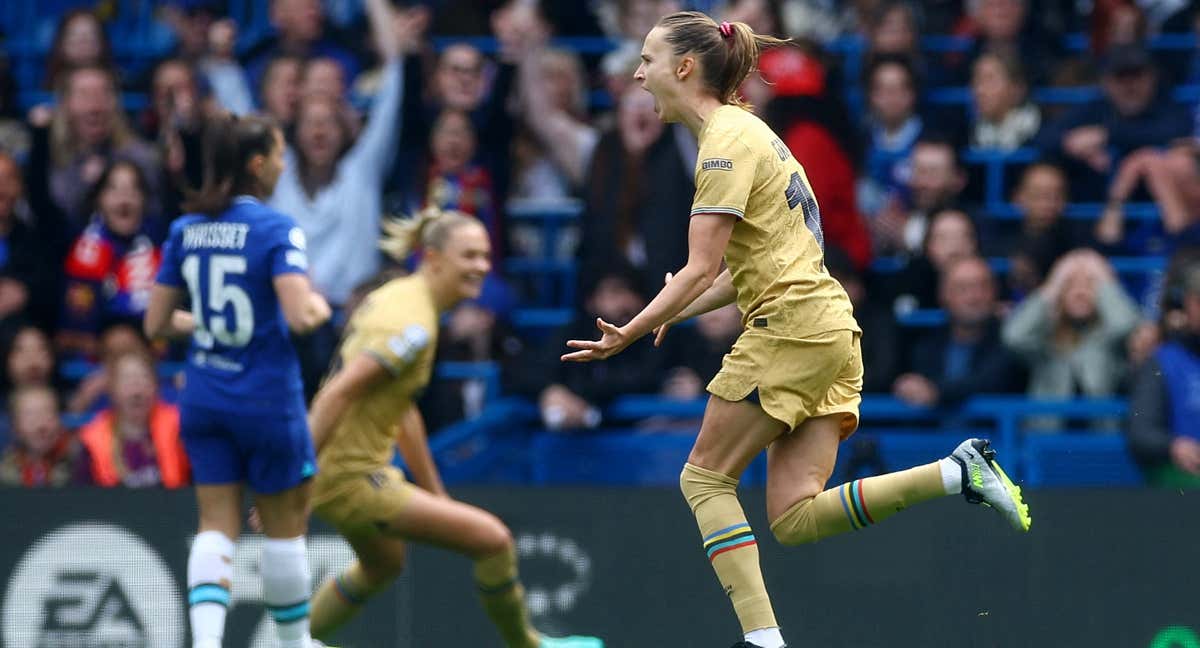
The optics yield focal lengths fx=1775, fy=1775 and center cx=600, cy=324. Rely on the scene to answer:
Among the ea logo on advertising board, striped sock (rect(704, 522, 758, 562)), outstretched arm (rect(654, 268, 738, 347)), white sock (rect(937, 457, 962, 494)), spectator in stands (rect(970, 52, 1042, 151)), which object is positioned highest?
spectator in stands (rect(970, 52, 1042, 151))

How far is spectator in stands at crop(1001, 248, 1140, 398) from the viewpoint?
8.55 metres

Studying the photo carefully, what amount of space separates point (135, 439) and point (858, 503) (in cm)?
416

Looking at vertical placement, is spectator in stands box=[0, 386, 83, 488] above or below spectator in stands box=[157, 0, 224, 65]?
below

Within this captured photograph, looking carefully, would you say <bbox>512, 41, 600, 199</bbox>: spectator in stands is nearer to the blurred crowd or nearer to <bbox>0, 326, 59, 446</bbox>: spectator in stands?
the blurred crowd

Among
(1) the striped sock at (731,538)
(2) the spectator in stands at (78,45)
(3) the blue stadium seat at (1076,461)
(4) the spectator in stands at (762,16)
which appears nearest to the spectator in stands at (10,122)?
(2) the spectator in stands at (78,45)

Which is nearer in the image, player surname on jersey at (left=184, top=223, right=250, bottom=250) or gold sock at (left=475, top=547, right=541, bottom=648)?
player surname on jersey at (left=184, top=223, right=250, bottom=250)

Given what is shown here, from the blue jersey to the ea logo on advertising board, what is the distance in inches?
64.3

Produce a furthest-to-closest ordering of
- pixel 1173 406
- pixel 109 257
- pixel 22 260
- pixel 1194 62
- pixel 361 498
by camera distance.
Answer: pixel 1194 62 → pixel 22 260 → pixel 109 257 → pixel 1173 406 → pixel 361 498

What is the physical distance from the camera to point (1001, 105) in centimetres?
1015

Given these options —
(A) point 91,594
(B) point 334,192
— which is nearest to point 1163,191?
(B) point 334,192

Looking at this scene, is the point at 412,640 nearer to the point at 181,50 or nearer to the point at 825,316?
the point at 825,316

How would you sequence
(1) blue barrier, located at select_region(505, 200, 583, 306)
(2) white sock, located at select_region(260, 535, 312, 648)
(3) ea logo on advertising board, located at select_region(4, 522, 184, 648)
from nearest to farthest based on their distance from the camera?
1. (2) white sock, located at select_region(260, 535, 312, 648)
2. (3) ea logo on advertising board, located at select_region(4, 522, 184, 648)
3. (1) blue barrier, located at select_region(505, 200, 583, 306)

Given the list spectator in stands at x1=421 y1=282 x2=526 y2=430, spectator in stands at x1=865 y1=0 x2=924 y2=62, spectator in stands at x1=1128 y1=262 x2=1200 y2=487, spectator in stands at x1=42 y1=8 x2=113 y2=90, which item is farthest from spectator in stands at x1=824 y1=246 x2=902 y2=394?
spectator in stands at x1=42 y1=8 x2=113 y2=90

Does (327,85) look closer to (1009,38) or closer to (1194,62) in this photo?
(1009,38)
